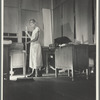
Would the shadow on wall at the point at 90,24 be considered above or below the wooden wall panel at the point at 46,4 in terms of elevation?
below

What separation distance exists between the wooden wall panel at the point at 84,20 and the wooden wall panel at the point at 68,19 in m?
0.04

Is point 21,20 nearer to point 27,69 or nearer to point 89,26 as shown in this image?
point 27,69

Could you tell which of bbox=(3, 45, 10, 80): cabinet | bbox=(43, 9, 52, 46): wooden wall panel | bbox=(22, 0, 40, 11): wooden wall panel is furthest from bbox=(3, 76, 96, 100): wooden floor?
bbox=(22, 0, 40, 11): wooden wall panel

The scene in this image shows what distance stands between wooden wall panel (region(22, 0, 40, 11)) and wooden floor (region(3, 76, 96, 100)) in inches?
16.4

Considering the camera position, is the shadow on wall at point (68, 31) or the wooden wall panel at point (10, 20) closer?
the wooden wall panel at point (10, 20)

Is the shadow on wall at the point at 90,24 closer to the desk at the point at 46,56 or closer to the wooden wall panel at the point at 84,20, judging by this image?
the wooden wall panel at the point at 84,20

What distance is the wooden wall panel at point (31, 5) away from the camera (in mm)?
1023

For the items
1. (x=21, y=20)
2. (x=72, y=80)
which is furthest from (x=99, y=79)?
(x=21, y=20)

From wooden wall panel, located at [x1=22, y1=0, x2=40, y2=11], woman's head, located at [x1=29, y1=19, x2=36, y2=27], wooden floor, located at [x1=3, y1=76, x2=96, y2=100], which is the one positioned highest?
wooden wall panel, located at [x1=22, y1=0, x2=40, y2=11]

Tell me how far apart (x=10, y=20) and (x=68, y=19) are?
370 mm

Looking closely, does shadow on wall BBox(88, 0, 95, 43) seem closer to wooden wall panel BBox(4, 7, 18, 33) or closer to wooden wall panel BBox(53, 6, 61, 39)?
wooden wall panel BBox(53, 6, 61, 39)

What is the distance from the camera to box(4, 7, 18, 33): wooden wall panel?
993mm

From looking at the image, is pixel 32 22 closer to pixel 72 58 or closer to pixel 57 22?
pixel 57 22

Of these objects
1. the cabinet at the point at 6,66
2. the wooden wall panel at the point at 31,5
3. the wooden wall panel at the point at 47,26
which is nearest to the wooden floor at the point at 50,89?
the cabinet at the point at 6,66
